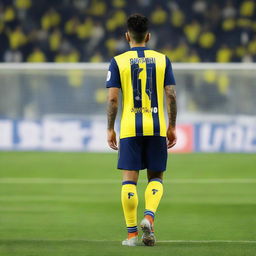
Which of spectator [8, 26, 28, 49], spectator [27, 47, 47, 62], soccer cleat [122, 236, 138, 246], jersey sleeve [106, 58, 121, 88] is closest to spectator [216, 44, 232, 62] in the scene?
spectator [27, 47, 47, 62]

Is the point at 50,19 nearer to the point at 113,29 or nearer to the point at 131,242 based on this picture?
the point at 113,29

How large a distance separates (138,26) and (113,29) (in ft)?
55.9

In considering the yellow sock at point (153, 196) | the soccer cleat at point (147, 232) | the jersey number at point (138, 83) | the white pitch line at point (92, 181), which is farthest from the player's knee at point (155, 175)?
the white pitch line at point (92, 181)

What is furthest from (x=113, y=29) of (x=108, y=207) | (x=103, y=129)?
(x=108, y=207)

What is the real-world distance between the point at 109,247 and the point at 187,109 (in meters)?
9.97

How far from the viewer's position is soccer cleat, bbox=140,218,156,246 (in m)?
5.71

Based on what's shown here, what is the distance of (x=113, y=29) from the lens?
2284cm

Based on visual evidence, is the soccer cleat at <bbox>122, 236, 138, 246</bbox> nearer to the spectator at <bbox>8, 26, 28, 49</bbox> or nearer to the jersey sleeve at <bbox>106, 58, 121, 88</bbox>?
the jersey sleeve at <bbox>106, 58, 121, 88</bbox>

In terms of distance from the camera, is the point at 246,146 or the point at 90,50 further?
the point at 90,50

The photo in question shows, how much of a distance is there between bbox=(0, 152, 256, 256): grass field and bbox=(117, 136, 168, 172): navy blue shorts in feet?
2.07

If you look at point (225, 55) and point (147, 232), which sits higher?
point (225, 55)

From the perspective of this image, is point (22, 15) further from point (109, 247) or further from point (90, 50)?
point (109, 247)

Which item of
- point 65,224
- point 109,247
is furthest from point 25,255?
point 65,224

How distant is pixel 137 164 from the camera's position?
19.7 feet
